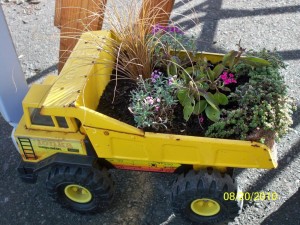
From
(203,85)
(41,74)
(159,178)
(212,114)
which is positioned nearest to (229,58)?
(203,85)

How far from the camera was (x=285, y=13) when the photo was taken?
2.96 m

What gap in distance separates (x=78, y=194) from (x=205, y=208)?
1.74ft

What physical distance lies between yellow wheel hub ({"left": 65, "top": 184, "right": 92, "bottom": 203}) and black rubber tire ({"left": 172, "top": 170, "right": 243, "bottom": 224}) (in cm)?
37

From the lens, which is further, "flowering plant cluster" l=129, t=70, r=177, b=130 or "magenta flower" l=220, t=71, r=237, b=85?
"magenta flower" l=220, t=71, r=237, b=85

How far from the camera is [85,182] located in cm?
161

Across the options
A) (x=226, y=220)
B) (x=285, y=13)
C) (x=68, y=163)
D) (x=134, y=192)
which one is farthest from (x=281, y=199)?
(x=285, y=13)

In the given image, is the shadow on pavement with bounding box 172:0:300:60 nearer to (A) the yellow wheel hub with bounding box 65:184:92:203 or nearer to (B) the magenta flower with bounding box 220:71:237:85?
(B) the magenta flower with bounding box 220:71:237:85

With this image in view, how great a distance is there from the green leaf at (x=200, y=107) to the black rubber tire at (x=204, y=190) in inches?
8.9

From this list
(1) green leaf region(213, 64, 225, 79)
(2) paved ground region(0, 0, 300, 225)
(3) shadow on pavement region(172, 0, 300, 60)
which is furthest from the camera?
(3) shadow on pavement region(172, 0, 300, 60)

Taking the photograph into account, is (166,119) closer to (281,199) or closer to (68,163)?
(68,163)

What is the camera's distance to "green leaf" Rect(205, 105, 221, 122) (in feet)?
5.02

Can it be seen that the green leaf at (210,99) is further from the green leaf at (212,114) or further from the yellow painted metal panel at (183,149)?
the yellow painted metal panel at (183,149)

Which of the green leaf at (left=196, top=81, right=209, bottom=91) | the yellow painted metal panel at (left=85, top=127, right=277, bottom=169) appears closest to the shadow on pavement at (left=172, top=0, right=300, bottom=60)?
the green leaf at (left=196, top=81, right=209, bottom=91)

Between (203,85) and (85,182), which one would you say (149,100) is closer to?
(203,85)
